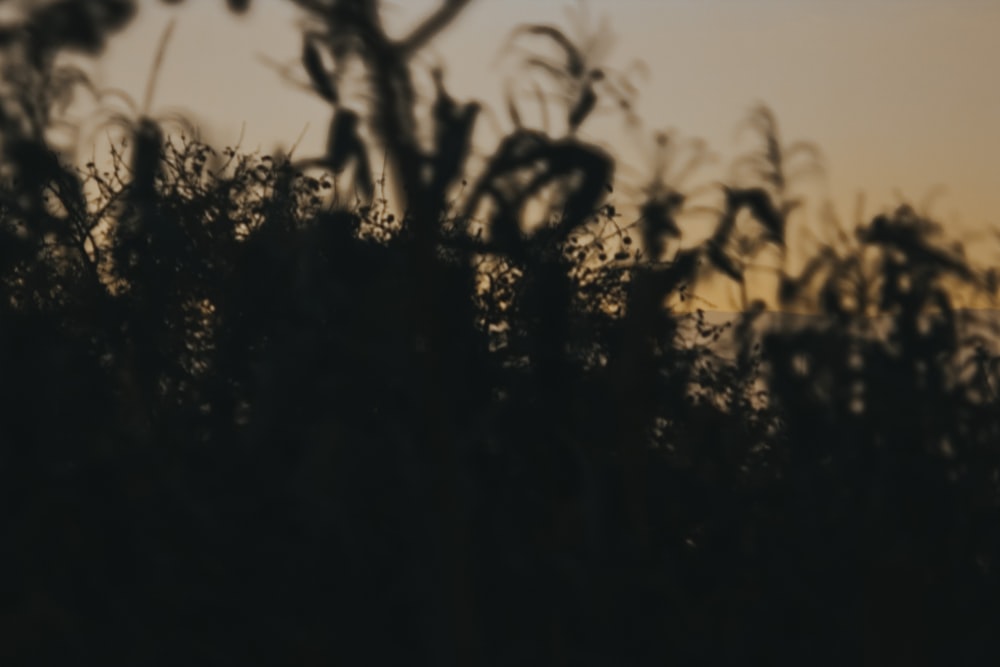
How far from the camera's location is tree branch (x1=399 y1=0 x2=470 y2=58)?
353 cm

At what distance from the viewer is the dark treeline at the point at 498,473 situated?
3.91 metres

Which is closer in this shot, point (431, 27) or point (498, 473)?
point (431, 27)

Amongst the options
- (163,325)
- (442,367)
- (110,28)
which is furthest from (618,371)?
(163,325)

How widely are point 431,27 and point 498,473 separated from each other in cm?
275

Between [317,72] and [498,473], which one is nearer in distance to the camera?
[317,72]

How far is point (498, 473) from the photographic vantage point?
6.05 metres

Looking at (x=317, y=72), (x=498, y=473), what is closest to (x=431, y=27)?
(x=317, y=72)

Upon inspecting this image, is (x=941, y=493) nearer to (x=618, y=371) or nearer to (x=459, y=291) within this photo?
(x=618, y=371)

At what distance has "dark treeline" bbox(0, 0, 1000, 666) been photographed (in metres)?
3.91

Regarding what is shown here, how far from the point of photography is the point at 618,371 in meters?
4.12

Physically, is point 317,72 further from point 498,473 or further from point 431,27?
point 498,473

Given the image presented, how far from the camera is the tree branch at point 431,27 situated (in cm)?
353

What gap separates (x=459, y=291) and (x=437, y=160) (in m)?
3.10

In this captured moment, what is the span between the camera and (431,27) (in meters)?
3.55
